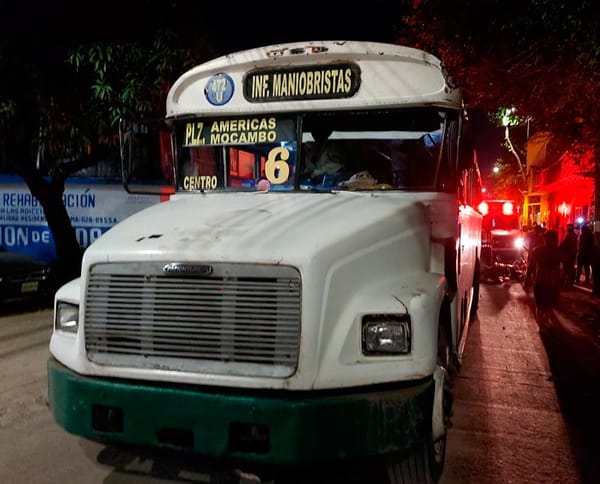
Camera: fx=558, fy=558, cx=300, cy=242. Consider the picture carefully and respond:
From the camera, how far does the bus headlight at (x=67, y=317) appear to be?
11.3 ft

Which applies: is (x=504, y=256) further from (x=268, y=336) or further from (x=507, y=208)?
(x=268, y=336)

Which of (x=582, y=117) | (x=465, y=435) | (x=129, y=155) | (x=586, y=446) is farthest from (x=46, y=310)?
(x=582, y=117)

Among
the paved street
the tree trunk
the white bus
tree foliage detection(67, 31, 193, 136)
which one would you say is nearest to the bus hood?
the white bus

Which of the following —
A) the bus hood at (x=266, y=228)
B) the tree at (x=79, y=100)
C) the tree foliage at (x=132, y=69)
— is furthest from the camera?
the tree at (x=79, y=100)

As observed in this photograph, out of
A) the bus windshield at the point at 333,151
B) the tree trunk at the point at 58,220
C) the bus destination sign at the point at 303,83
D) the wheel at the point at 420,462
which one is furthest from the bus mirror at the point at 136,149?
the tree trunk at the point at 58,220

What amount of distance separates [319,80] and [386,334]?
7.54ft

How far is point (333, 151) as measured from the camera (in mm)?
4422

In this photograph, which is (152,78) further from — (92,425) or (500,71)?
(92,425)

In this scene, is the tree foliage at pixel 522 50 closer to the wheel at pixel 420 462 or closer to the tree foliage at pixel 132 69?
the tree foliage at pixel 132 69

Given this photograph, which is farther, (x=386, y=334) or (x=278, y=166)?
(x=278, y=166)

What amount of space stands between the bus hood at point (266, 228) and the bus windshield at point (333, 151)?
0.25 m

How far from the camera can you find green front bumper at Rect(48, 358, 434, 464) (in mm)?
2799

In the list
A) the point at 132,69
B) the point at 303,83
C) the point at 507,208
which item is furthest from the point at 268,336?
the point at 507,208

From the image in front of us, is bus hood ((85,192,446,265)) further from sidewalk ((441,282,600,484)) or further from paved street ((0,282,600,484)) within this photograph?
sidewalk ((441,282,600,484))
